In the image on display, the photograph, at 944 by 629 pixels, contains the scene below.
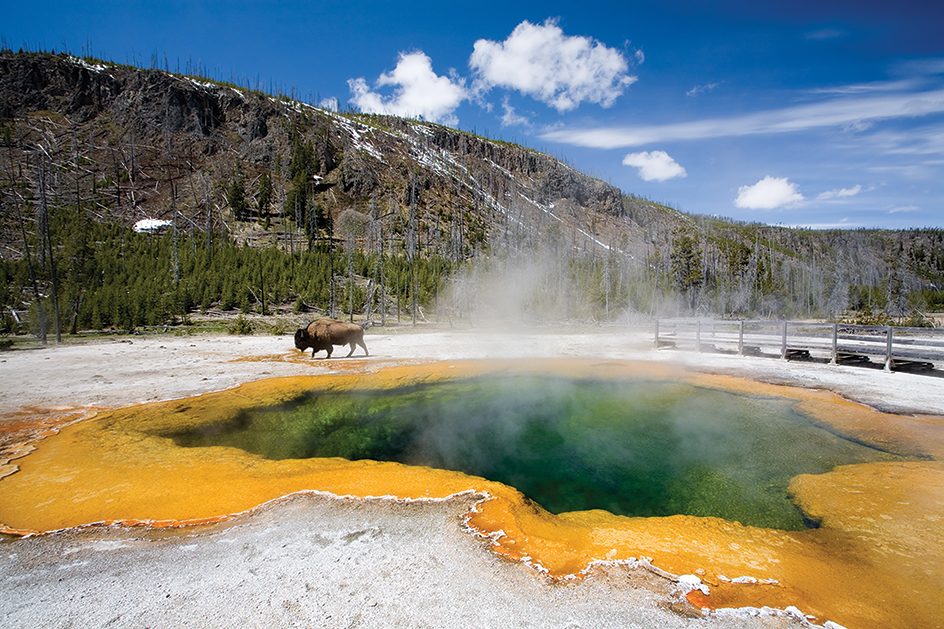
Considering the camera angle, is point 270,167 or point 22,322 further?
point 270,167

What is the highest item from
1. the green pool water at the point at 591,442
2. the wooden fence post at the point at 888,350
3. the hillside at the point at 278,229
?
the hillside at the point at 278,229

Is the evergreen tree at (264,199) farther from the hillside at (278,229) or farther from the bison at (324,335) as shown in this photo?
the bison at (324,335)

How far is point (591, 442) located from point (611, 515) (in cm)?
282

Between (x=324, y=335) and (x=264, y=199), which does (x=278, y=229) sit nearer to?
(x=264, y=199)

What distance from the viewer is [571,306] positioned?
50906mm

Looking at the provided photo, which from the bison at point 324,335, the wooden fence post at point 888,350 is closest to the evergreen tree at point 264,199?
the bison at point 324,335

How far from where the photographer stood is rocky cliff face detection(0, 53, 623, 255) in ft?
204

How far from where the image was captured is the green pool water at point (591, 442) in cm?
557

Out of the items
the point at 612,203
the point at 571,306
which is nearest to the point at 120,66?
the point at 571,306

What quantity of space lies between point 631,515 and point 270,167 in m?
87.8

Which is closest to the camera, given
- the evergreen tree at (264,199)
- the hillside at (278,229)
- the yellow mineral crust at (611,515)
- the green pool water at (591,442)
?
the yellow mineral crust at (611,515)

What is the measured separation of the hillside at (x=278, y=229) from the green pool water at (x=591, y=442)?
20.7 metres

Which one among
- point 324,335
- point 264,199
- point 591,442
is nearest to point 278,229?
point 264,199

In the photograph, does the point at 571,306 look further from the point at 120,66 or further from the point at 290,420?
the point at 120,66
